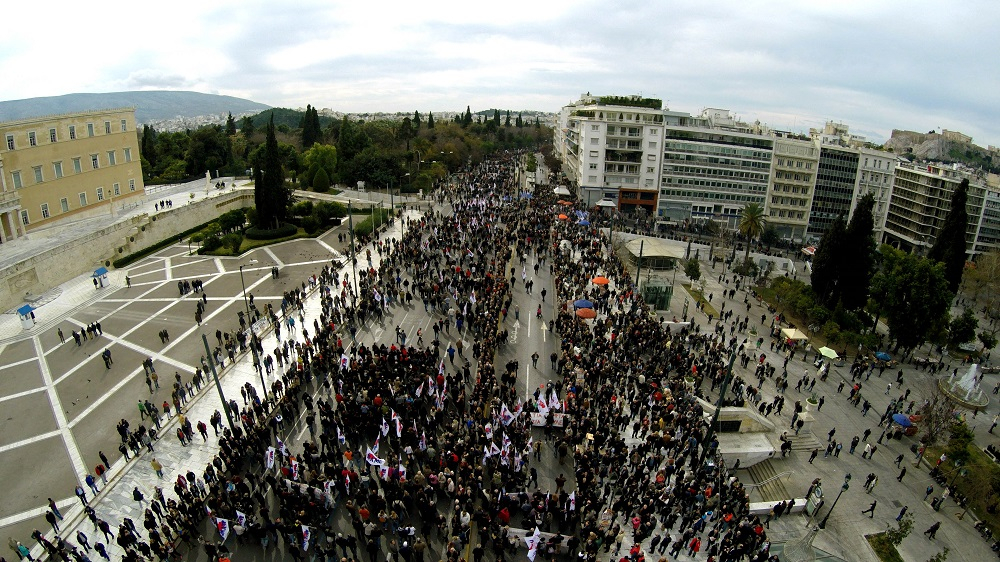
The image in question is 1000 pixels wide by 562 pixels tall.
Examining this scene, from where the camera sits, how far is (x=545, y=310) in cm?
3412

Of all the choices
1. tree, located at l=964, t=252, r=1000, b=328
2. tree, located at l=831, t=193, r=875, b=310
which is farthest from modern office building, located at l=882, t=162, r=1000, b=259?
tree, located at l=831, t=193, r=875, b=310

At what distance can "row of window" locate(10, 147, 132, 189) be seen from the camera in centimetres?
3991

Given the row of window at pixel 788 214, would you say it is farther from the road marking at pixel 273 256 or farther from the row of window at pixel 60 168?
the row of window at pixel 60 168

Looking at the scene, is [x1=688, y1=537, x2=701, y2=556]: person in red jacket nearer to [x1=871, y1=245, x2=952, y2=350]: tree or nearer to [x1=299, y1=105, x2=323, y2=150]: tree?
[x1=871, y1=245, x2=952, y2=350]: tree

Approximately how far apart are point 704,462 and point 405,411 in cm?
1154

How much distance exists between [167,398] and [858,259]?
42504 millimetres

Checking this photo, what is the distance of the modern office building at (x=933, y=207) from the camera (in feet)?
205

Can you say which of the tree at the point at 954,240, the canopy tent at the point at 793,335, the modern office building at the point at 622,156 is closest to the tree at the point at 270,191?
the modern office building at the point at 622,156

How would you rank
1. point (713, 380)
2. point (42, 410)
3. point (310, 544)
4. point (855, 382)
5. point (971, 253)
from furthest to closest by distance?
1. point (971, 253)
2. point (855, 382)
3. point (713, 380)
4. point (42, 410)
5. point (310, 544)

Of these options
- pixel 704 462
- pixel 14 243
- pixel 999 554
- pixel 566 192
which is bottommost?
pixel 999 554

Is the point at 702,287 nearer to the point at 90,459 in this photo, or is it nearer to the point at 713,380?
the point at 713,380

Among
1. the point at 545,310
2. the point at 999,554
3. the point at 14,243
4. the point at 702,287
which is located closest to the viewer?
the point at 999,554

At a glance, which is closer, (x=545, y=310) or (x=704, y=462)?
(x=704, y=462)

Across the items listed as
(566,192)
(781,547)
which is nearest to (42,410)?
(781,547)
